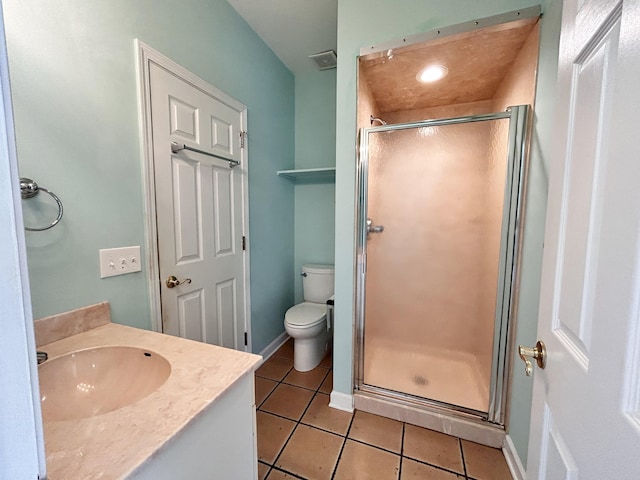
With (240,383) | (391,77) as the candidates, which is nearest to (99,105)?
(240,383)

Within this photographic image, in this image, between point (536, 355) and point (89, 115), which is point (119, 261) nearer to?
point (89, 115)

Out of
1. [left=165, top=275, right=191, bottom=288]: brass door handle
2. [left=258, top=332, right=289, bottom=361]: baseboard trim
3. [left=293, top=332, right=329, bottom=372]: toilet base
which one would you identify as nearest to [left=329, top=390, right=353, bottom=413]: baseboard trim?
[left=293, top=332, right=329, bottom=372]: toilet base

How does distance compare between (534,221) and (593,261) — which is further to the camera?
(534,221)

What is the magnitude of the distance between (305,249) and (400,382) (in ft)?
4.81

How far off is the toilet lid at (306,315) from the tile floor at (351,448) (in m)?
0.50

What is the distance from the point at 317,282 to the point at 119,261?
161 cm

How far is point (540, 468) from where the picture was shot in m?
0.62

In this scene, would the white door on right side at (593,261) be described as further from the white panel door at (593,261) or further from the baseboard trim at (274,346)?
the baseboard trim at (274,346)

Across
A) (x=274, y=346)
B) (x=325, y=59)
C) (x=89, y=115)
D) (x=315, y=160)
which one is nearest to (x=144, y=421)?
(x=89, y=115)

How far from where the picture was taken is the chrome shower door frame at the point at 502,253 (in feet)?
4.29

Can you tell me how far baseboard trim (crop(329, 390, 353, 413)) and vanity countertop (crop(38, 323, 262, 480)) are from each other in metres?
1.11

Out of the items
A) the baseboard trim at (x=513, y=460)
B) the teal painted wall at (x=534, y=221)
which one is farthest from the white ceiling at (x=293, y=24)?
the baseboard trim at (x=513, y=460)

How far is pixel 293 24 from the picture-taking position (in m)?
1.86

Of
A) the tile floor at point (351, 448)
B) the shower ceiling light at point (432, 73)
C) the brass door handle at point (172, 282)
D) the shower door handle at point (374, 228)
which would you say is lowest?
the tile floor at point (351, 448)
